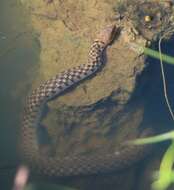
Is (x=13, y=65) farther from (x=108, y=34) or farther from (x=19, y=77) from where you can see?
(x=108, y=34)

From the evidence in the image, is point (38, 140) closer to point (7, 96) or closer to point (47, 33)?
point (7, 96)

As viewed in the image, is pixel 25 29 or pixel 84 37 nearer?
pixel 84 37

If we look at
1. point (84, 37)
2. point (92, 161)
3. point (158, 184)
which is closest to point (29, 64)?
point (84, 37)

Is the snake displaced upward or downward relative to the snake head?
downward

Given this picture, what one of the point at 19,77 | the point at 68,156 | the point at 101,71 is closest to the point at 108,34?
the point at 101,71

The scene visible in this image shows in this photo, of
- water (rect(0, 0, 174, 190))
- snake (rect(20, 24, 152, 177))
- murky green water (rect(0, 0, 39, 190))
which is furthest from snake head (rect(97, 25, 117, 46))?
murky green water (rect(0, 0, 39, 190))

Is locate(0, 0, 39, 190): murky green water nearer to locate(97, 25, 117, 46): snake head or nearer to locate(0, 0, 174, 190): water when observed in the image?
locate(0, 0, 174, 190): water
